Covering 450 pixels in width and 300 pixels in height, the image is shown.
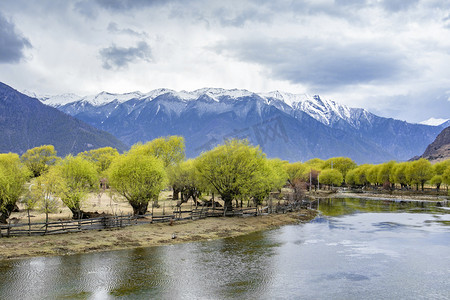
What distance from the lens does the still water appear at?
100 ft

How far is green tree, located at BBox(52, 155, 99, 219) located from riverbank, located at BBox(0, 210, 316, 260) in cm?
978

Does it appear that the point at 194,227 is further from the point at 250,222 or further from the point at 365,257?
the point at 365,257

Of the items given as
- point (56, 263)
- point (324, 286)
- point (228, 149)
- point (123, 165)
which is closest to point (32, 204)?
point (123, 165)

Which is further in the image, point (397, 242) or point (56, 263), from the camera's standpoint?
point (397, 242)

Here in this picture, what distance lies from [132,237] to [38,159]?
3912 inches

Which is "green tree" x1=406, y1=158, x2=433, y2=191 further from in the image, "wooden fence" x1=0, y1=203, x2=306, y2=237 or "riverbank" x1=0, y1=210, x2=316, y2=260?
"riverbank" x1=0, y1=210, x2=316, y2=260

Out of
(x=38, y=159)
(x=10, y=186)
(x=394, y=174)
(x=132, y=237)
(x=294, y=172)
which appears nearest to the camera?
(x=132, y=237)

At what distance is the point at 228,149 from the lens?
242 feet

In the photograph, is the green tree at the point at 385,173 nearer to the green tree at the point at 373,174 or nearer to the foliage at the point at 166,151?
the green tree at the point at 373,174

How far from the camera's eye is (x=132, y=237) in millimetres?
50938

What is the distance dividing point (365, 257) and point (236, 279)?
17962mm

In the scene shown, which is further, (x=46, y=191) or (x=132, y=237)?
(x=46, y=191)

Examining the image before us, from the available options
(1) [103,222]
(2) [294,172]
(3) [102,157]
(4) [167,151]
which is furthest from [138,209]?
(2) [294,172]

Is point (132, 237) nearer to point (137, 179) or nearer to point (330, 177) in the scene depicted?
point (137, 179)
